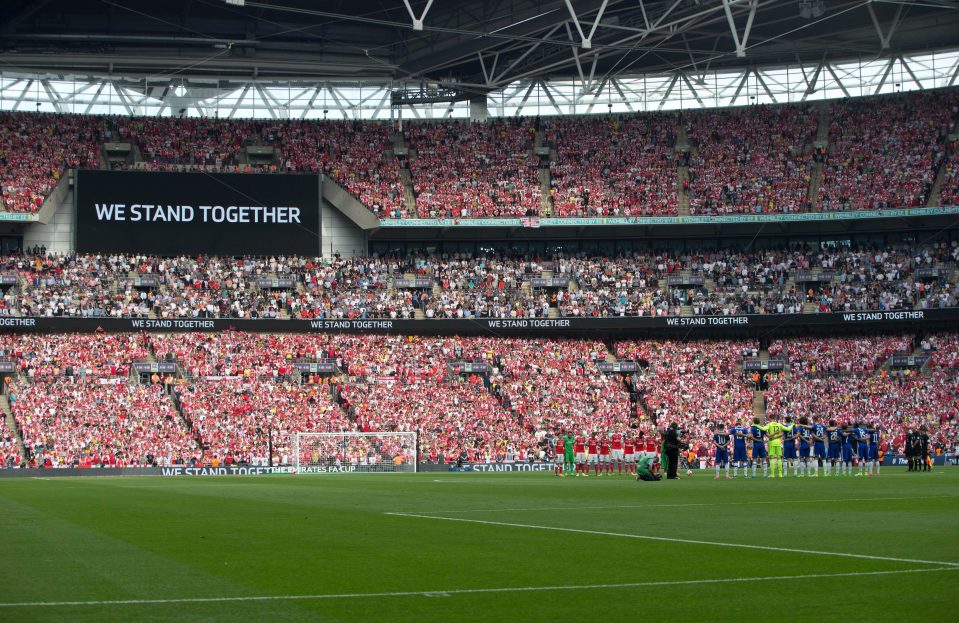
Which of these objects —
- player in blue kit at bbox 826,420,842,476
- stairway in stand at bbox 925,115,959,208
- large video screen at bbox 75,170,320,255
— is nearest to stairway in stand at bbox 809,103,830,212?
stairway in stand at bbox 925,115,959,208

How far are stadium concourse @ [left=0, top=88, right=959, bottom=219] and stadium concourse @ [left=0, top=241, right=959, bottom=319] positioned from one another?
→ 334cm

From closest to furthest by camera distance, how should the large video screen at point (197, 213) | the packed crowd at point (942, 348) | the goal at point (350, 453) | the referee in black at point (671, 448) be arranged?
the referee in black at point (671, 448) → the goal at point (350, 453) → the packed crowd at point (942, 348) → the large video screen at point (197, 213)

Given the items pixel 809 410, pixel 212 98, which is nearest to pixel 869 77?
pixel 809 410

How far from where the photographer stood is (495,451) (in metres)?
55.8

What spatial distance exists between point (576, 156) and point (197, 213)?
80.8ft

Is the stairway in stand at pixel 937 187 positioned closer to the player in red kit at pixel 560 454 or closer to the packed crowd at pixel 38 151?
the player in red kit at pixel 560 454

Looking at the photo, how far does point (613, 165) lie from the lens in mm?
72875

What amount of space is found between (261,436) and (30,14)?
89.9ft

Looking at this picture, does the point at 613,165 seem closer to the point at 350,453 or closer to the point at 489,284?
the point at 489,284

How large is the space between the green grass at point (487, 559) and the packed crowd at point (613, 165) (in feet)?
162

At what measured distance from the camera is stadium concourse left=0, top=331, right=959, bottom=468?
53719 millimetres

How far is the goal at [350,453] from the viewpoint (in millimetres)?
50281

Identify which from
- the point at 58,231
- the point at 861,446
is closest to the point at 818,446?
the point at 861,446

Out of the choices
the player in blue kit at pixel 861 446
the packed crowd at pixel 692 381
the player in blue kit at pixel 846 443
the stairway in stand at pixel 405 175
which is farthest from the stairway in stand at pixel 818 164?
the player in blue kit at pixel 861 446
